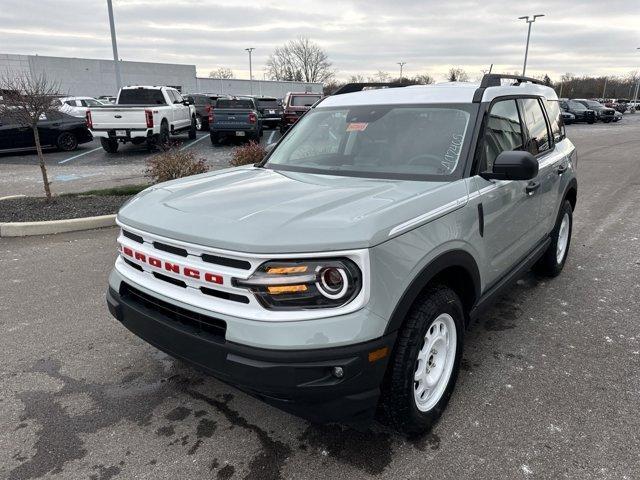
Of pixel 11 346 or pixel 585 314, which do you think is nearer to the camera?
pixel 11 346

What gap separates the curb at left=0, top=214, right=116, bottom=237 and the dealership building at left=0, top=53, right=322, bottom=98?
43574 mm

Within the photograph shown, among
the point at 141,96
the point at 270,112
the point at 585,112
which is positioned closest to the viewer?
the point at 141,96

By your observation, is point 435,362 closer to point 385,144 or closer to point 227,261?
point 227,261

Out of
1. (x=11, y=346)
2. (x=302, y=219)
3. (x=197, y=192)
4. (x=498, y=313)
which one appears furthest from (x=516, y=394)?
(x=11, y=346)

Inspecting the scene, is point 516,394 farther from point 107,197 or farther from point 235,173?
point 107,197

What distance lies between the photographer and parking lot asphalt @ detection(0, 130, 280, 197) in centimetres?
1095

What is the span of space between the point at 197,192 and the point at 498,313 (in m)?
2.78

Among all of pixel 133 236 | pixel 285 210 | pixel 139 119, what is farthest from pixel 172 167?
pixel 139 119

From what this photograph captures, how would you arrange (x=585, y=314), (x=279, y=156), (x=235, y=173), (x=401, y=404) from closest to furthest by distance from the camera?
(x=401, y=404) < (x=235, y=173) < (x=279, y=156) < (x=585, y=314)

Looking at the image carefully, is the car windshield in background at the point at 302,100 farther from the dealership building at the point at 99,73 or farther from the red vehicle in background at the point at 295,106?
the dealership building at the point at 99,73

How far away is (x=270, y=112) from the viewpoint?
885 inches

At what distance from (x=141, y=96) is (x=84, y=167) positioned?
4401 millimetres

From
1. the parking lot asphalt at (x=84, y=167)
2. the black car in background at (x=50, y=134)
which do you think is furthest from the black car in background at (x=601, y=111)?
the black car in background at (x=50, y=134)

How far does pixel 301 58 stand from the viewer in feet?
292
